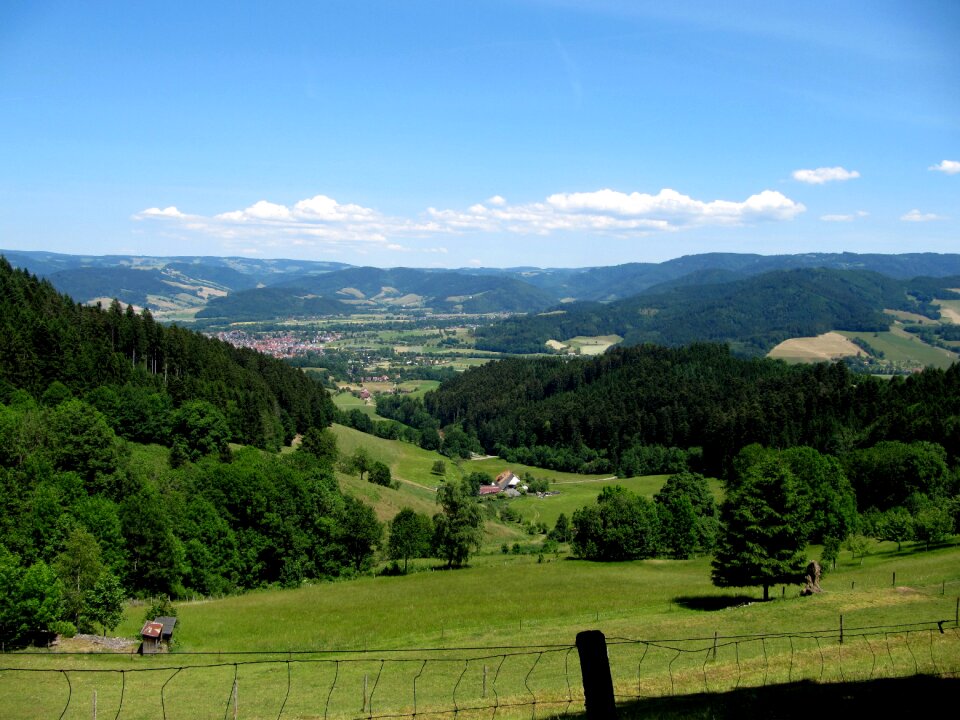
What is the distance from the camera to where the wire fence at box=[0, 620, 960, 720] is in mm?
18359

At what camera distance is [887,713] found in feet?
46.1

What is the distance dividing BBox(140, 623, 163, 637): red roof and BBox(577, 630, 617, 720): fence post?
2990 centimetres

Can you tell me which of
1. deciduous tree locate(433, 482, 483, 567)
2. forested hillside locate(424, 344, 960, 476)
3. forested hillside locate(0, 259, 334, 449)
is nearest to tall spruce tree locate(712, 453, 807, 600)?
deciduous tree locate(433, 482, 483, 567)

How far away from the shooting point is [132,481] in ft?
184

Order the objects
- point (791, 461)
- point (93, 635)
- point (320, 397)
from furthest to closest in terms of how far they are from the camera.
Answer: point (320, 397), point (791, 461), point (93, 635)

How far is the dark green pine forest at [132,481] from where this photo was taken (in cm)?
3850

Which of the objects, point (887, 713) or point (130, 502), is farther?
point (130, 502)

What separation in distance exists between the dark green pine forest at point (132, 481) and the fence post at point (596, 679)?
31.7 metres

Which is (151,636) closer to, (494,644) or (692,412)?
(494,644)

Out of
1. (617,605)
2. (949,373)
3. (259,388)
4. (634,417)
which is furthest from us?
(634,417)

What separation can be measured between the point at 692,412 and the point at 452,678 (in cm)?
13235

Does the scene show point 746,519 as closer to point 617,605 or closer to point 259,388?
point 617,605

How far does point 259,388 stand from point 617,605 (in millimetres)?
70007

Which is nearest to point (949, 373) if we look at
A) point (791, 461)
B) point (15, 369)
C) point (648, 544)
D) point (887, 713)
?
point (791, 461)
